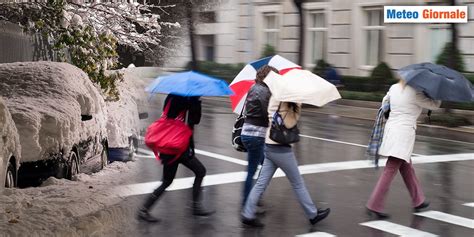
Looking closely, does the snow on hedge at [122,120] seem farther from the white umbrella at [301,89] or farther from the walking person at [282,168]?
the white umbrella at [301,89]

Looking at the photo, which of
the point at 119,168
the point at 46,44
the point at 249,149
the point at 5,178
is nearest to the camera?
the point at 5,178

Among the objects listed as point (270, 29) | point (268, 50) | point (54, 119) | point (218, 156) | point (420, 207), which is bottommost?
point (218, 156)

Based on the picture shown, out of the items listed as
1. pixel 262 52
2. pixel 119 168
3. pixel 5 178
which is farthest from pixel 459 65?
pixel 5 178

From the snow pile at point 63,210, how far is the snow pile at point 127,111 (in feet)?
8.41

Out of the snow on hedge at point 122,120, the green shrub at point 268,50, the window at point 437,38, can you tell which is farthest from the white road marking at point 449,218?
the green shrub at point 268,50

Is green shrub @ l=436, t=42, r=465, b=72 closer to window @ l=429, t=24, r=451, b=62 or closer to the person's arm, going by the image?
window @ l=429, t=24, r=451, b=62

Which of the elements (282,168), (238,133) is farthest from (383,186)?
(238,133)

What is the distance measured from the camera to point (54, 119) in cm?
810

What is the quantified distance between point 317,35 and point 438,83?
22.1 meters

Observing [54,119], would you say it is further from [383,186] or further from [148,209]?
[383,186]

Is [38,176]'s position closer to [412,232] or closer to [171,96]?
[171,96]

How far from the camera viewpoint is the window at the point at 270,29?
103 ft

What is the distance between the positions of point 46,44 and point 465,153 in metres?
8.26

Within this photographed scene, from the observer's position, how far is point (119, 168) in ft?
33.6
